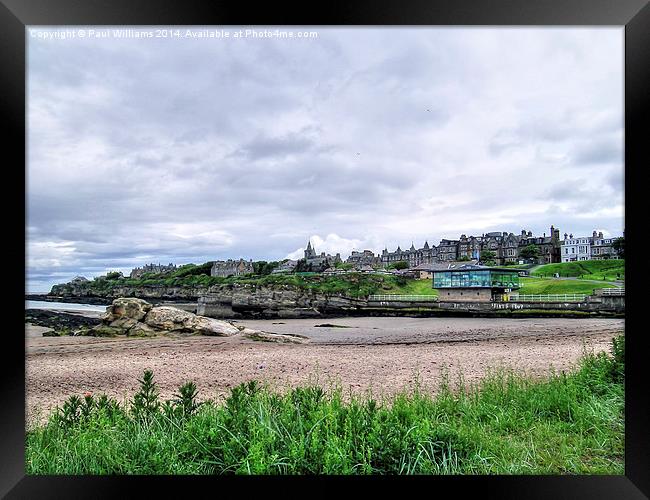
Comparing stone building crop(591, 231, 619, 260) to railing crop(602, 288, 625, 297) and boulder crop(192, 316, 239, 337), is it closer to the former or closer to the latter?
railing crop(602, 288, 625, 297)

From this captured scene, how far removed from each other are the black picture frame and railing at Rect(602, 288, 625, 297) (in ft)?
1.07

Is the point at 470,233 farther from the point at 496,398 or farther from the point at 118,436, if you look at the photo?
the point at 118,436

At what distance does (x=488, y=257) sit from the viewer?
93.1 inches

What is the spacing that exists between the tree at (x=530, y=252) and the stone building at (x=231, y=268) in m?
1.78

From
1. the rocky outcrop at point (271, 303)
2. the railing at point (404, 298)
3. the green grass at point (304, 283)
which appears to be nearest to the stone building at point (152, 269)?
the green grass at point (304, 283)

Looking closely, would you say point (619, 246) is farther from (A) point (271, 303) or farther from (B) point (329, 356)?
(A) point (271, 303)

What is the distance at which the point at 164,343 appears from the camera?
2.41 meters

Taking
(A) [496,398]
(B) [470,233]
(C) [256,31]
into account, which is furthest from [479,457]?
(C) [256,31]

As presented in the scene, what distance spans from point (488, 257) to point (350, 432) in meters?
1.38

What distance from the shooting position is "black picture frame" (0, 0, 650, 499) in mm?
1896
